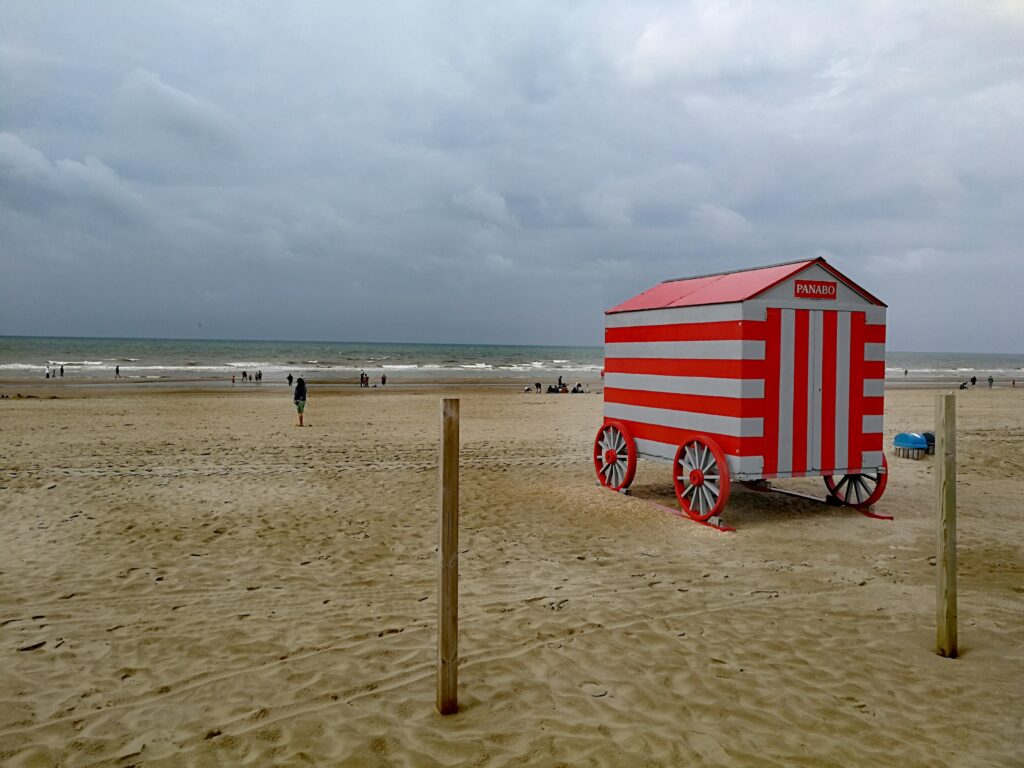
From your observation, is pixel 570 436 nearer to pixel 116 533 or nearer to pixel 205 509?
pixel 205 509

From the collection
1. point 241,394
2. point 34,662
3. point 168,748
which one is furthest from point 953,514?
point 241,394

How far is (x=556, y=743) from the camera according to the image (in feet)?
13.1

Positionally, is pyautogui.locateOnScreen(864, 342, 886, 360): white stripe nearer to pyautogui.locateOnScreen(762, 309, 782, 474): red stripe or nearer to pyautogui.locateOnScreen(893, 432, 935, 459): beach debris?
pyautogui.locateOnScreen(762, 309, 782, 474): red stripe

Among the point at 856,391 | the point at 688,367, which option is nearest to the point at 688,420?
the point at 688,367

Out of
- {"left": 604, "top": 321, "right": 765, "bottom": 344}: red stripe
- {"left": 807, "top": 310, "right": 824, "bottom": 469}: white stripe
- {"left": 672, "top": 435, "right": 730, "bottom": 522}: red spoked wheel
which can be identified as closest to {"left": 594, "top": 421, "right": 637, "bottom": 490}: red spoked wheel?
{"left": 672, "top": 435, "right": 730, "bottom": 522}: red spoked wheel

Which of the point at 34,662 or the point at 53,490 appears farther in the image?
the point at 53,490

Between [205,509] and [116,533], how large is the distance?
1.40 meters

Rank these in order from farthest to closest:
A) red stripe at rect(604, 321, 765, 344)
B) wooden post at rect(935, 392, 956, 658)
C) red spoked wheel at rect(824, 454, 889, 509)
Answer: red spoked wheel at rect(824, 454, 889, 509) → red stripe at rect(604, 321, 765, 344) → wooden post at rect(935, 392, 956, 658)

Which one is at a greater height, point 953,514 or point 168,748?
point 953,514

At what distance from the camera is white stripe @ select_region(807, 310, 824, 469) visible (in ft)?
29.5

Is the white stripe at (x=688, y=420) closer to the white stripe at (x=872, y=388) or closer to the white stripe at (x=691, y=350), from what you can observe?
the white stripe at (x=691, y=350)

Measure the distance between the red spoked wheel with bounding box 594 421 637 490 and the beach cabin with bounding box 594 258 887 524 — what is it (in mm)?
535

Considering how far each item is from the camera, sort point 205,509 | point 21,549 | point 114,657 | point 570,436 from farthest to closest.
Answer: point 570,436
point 205,509
point 21,549
point 114,657

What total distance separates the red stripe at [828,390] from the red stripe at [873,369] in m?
0.54
